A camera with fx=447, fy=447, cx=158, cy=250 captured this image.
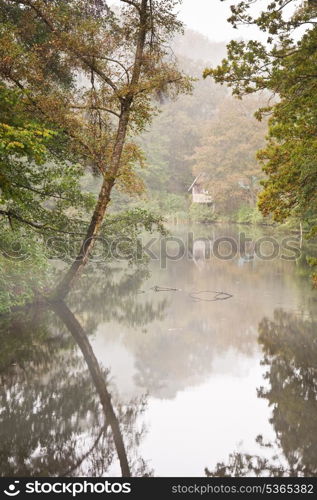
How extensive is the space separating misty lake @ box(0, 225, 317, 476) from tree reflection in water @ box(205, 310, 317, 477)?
2 cm

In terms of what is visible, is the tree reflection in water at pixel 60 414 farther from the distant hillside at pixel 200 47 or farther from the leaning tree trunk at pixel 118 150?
the distant hillside at pixel 200 47

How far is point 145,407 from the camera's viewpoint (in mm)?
7328

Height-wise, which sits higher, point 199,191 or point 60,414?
point 199,191

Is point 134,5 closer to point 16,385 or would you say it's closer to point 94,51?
point 94,51

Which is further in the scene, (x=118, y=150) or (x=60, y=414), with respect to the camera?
(x=118, y=150)

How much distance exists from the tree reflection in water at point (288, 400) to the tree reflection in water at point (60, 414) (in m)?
1.32

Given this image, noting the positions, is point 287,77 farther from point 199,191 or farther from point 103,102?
point 199,191

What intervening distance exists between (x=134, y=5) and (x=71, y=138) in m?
3.70

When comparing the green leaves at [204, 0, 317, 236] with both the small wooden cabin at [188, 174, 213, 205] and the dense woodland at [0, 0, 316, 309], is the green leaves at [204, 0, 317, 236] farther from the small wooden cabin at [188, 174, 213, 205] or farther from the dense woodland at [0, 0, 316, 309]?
the small wooden cabin at [188, 174, 213, 205]

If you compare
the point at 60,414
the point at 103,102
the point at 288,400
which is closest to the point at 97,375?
the point at 60,414

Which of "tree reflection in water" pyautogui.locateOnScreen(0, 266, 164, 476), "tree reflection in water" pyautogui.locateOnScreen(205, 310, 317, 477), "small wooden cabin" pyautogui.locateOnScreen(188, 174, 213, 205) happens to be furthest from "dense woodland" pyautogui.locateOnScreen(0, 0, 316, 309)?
"small wooden cabin" pyautogui.locateOnScreen(188, 174, 213, 205)

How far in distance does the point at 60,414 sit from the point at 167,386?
2112 mm

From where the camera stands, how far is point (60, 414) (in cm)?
687

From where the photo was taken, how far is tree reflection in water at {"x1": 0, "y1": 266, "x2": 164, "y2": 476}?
5.48 m
